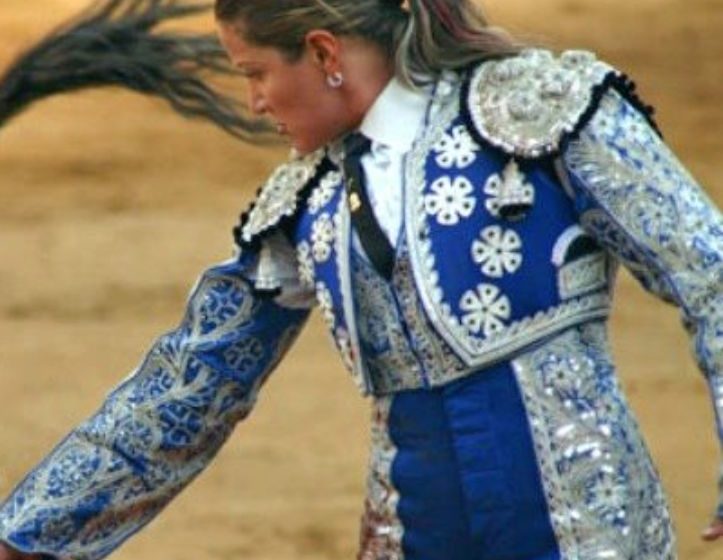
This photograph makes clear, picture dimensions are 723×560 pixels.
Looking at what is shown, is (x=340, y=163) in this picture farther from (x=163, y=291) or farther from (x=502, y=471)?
(x=163, y=291)

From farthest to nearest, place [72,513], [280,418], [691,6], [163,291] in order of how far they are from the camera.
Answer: [691,6] → [163,291] → [280,418] → [72,513]

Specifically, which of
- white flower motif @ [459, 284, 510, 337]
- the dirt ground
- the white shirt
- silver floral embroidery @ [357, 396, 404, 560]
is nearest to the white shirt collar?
the white shirt

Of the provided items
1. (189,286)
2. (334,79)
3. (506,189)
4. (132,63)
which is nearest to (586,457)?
(506,189)

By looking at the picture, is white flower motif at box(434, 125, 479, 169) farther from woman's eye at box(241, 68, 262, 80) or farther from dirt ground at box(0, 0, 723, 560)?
dirt ground at box(0, 0, 723, 560)

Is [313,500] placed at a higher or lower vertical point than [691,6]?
lower

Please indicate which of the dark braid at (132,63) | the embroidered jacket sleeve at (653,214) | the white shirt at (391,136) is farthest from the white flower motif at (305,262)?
the dark braid at (132,63)

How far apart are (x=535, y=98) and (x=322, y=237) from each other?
332 millimetres

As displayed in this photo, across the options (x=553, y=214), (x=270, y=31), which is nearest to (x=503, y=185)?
(x=553, y=214)

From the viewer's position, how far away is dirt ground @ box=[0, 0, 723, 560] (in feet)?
25.8

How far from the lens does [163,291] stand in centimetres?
939

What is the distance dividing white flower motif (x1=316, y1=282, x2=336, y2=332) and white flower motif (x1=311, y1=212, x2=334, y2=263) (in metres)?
0.04

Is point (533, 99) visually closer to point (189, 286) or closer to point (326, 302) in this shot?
point (326, 302)

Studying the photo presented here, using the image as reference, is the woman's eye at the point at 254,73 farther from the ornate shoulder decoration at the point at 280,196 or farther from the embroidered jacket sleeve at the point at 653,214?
the embroidered jacket sleeve at the point at 653,214

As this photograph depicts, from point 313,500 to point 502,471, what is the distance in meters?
3.82
